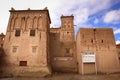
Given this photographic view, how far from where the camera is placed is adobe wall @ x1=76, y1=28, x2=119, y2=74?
18.7 metres

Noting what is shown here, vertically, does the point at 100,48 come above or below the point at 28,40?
below

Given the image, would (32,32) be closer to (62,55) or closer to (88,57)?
(62,55)

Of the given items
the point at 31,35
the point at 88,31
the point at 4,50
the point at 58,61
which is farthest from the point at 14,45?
the point at 88,31

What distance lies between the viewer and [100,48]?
64.2ft

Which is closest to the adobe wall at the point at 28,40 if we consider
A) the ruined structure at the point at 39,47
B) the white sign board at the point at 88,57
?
the ruined structure at the point at 39,47

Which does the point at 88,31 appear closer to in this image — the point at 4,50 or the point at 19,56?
the point at 19,56

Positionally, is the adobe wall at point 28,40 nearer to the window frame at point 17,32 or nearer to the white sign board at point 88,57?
the window frame at point 17,32

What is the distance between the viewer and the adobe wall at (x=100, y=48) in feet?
61.4

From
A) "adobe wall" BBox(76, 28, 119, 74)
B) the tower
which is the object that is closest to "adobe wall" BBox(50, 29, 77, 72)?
the tower

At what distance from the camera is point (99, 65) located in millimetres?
18734

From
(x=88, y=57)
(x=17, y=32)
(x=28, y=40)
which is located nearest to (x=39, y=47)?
(x=28, y=40)

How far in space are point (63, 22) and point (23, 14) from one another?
1145cm

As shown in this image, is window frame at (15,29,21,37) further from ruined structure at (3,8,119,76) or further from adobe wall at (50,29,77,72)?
adobe wall at (50,29,77,72)

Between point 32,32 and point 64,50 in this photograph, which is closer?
point 32,32
